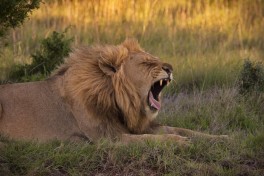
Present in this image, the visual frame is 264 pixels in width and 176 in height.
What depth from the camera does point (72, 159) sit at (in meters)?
5.22

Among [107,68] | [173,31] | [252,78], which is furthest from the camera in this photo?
[173,31]

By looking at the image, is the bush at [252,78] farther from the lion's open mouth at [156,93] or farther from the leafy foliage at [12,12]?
the leafy foliage at [12,12]

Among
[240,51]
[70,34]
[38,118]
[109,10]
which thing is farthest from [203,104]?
[109,10]

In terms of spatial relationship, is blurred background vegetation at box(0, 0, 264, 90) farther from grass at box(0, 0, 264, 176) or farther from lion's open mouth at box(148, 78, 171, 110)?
lion's open mouth at box(148, 78, 171, 110)

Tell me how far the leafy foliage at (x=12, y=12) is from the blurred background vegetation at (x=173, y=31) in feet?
5.60

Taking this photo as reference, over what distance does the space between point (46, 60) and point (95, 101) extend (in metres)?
2.59

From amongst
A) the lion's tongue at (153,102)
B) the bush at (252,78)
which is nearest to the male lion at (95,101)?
the lion's tongue at (153,102)

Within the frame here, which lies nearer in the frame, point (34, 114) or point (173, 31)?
point (34, 114)

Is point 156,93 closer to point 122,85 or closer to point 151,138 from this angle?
point 122,85

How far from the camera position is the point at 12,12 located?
6.66 meters

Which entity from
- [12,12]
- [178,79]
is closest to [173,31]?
[178,79]

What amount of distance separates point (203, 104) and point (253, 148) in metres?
1.69

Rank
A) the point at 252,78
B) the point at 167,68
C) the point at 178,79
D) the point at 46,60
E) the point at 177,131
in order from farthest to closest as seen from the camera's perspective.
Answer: the point at 178,79 → the point at 46,60 → the point at 252,78 → the point at 177,131 → the point at 167,68

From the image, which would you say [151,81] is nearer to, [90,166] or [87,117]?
[87,117]
